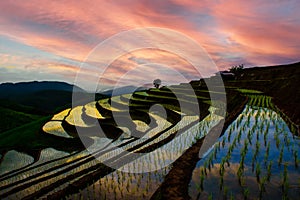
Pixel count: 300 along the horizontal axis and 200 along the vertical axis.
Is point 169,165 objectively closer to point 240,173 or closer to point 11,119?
point 240,173

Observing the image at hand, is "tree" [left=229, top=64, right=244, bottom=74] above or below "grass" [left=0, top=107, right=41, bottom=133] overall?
above

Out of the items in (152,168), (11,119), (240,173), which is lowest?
(11,119)

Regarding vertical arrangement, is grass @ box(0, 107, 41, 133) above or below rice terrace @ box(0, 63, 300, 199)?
below

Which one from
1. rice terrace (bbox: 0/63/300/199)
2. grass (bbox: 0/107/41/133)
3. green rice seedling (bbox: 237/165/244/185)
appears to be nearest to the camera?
rice terrace (bbox: 0/63/300/199)

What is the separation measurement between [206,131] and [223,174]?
235 inches

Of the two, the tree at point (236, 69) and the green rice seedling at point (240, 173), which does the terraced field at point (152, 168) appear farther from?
the tree at point (236, 69)

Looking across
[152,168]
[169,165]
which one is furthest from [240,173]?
[152,168]

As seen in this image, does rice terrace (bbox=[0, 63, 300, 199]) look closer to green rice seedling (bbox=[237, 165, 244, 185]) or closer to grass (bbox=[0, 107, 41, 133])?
green rice seedling (bbox=[237, 165, 244, 185])

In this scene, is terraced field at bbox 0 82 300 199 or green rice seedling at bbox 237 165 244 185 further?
green rice seedling at bbox 237 165 244 185

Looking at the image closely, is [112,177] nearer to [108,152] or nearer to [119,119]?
[108,152]

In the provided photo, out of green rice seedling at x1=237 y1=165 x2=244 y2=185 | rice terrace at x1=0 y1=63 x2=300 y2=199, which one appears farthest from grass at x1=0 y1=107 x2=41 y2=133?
green rice seedling at x1=237 y1=165 x2=244 y2=185

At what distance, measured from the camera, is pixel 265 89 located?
1302 inches

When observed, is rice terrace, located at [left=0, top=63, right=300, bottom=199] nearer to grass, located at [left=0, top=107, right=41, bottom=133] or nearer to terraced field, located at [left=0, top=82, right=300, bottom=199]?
terraced field, located at [left=0, top=82, right=300, bottom=199]

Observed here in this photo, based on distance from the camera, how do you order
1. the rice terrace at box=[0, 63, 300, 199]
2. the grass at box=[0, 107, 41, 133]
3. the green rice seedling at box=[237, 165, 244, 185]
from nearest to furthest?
the rice terrace at box=[0, 63, 300, 199], the green rice seedling at box=[237, 165, 244, 185], the grass at box=[0, 107, 41, 133]
